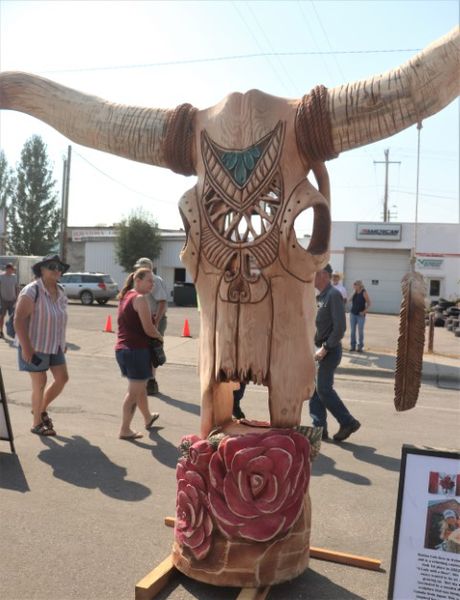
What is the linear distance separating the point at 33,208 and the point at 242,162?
150 feet

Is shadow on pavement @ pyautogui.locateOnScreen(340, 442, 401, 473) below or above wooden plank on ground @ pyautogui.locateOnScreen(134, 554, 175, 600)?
below

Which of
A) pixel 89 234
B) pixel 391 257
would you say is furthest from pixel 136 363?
pixel 89 234

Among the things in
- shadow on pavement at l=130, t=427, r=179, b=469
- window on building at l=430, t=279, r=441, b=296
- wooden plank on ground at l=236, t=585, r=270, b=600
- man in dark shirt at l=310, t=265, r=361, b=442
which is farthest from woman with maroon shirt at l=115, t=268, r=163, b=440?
window on building at l=430, t=279, r=441, b=296

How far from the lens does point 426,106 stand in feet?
8.53

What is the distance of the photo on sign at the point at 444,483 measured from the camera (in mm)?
2518

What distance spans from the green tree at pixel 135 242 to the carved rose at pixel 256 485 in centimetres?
3204

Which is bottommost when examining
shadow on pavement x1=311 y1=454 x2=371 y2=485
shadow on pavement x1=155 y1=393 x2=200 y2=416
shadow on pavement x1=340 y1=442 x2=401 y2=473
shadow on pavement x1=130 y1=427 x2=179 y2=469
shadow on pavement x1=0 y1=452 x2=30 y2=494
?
shadow on pavement x1=0 y1=452 x2=30 y2=494

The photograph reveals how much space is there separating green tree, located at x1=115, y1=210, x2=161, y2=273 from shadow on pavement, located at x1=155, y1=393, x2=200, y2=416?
27.0 m

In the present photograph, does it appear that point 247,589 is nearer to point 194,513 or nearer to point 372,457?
point 194,513

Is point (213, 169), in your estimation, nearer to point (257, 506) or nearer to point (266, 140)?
point (266, 140)

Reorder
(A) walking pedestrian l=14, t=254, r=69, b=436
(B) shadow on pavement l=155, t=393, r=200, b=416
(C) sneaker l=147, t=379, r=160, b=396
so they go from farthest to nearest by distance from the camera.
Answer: (C) sneaker l=147, t=379, r=160, b=396, (B) shadow on pavement l=155, t=393, r=200, b=416, (A) walking pedestrian l=14, t=254, r=69, b=436

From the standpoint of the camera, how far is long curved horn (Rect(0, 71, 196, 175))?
313 cm

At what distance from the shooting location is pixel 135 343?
19.0 ft

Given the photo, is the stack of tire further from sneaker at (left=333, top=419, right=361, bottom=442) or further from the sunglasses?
the sunglasses
